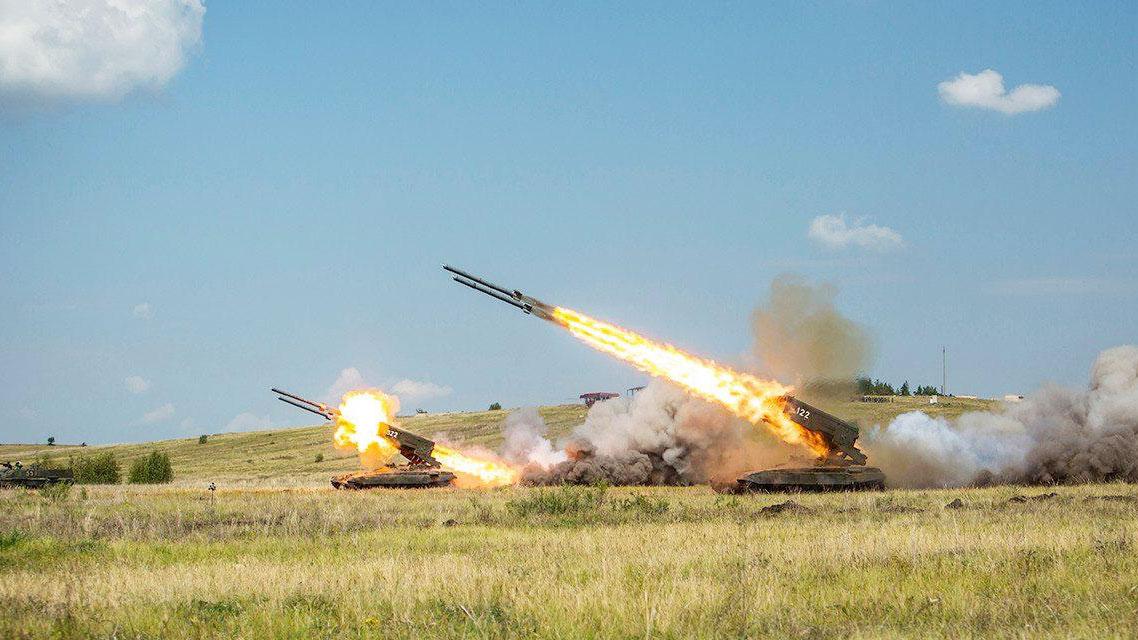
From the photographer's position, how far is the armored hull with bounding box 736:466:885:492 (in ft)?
134

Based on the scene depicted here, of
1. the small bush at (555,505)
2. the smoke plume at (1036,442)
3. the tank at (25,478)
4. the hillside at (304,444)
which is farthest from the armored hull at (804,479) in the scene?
the tank at (25,478)

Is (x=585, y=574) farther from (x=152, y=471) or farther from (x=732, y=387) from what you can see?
(x=152, y=471)

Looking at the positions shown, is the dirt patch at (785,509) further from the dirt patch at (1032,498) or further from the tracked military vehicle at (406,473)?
the tracked military vehicle at (406,473)

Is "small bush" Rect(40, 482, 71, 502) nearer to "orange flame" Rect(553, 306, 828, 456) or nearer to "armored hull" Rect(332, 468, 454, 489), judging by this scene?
"armored hull" Rect(332, 468, 454, 489)

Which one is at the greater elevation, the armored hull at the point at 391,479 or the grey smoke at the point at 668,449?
the grey smoke at the point at 668,449

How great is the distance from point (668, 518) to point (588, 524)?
7.76ft

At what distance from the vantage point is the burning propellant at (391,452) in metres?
49.5

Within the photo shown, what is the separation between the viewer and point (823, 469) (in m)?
41.2

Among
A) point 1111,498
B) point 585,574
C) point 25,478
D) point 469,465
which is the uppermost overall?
point 469,465

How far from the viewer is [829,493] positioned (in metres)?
40.0

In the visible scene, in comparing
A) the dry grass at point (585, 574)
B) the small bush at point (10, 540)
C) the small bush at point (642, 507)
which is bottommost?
the dry grass at point (585, 574)

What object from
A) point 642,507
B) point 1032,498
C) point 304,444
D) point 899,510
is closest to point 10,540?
point 642,507

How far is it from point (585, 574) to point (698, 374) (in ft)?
79.3

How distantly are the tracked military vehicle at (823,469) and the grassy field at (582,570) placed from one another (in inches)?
236
